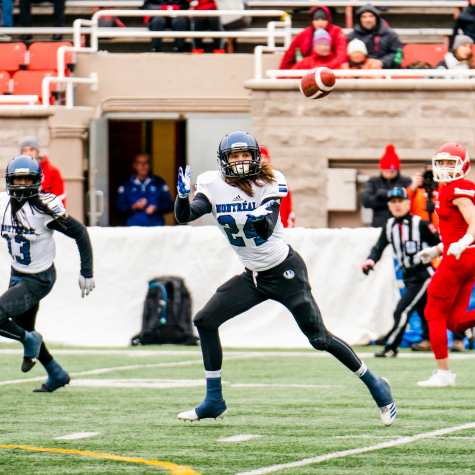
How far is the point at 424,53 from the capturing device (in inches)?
560

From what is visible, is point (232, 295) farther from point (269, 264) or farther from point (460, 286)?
point (460, 286)

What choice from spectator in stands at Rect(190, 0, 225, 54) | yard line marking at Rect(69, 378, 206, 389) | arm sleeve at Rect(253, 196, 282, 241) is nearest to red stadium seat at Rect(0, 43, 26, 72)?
spectator in stands at Rect(190, 0, 225, 54)

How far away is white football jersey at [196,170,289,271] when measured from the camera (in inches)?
205

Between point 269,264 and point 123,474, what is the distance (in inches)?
67.1

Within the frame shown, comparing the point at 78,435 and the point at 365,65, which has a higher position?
the point at 365,65

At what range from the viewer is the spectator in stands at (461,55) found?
12.7 m

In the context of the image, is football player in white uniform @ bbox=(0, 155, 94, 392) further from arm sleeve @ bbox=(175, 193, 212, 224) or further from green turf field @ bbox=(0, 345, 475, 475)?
arm sleeve @ bbox=(175, 193, 212, 224)

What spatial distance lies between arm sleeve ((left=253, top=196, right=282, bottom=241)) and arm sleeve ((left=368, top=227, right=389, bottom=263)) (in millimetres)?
3834

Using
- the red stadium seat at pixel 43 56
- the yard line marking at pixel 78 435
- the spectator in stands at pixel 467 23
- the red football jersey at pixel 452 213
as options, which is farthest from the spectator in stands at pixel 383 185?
the yard line marking at pixel 78 435

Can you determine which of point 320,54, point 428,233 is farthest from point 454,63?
point 428,233

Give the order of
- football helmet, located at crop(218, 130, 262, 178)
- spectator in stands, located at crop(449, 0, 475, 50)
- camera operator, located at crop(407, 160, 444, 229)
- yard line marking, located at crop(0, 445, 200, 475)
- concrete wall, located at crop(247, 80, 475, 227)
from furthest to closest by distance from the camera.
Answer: spectator in stands, located at crop(449, 0, 475, 50) < concrete wall, located at crop(247, 80, 475, 227) < camera operator, located at crop(407, 160, 444, 229) < football helmet, located at crop(218, 130, 262, 178) < yard line marking, located at crop(0, 445, 200, 475)

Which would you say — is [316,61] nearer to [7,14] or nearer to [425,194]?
[425,194]

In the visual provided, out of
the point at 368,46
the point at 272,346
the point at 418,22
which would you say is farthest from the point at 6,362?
the point at 418,22

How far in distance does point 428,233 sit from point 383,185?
1.93 meters
